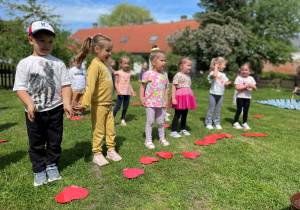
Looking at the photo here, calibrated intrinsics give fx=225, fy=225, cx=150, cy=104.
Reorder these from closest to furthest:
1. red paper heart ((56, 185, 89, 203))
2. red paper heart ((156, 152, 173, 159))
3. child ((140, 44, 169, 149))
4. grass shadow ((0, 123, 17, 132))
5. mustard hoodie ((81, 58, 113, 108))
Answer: red paper heart ((56, 185, 89, 203))
mustard hoodie ((81, 58, 113, 108))
red paper heart ((156, 152, 173, 159))
child ((140, 44, 169, 149))
grass shadow ((0, 123, 17, 132))

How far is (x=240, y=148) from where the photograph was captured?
4379mm

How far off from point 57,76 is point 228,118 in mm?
6026

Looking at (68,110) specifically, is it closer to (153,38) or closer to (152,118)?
(152,118)

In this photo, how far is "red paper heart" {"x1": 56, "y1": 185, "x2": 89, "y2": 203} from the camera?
2.50m

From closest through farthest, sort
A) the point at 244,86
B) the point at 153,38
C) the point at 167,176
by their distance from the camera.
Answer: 1. the point at 167,176
2. the point at 244,86
3. the point at 153,38

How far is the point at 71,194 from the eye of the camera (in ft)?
8.52

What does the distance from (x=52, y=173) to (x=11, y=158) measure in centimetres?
107

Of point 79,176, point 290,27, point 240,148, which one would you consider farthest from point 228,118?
point 290,27

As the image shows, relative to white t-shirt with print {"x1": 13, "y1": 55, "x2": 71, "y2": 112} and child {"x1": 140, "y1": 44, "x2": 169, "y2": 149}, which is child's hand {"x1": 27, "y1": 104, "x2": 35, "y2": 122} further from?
child {"x1": 140, "y1": 44, "x2": 169, "y2": 149}

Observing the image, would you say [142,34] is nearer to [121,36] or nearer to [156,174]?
[121,36]

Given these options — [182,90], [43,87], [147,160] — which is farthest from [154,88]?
[43,87]

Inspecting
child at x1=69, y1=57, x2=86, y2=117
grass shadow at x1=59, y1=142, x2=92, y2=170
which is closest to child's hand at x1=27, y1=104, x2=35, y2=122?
grass shadow at x1=59, y1=142, x2=92, y2=170

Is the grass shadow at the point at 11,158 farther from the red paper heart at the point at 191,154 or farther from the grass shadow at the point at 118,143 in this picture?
the red paper heart at the point at 191,154

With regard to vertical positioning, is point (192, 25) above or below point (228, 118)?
above
